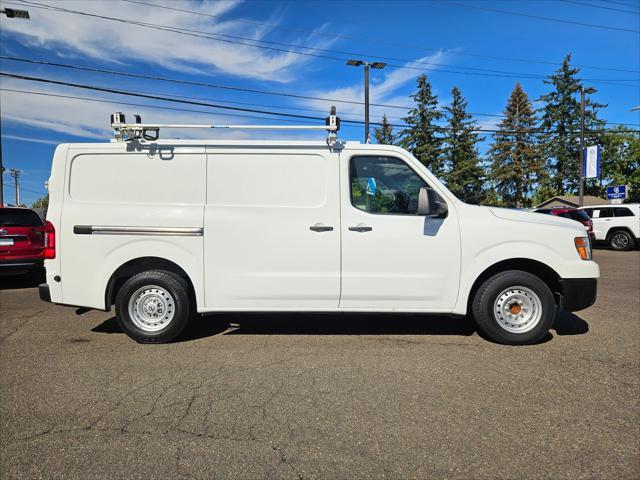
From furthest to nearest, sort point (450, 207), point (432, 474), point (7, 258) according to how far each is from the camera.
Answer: point (7, 258) < point (450, 207) < point (432, 474)

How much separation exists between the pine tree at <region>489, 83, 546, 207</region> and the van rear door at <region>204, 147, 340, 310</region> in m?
52.7

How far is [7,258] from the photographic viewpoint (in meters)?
8.00

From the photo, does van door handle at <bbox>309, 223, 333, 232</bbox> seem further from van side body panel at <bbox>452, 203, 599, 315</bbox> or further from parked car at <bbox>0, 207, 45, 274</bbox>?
parked car at <bbox>0, 207, 45, 274</bbox>

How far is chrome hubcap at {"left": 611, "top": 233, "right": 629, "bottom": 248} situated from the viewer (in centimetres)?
1662

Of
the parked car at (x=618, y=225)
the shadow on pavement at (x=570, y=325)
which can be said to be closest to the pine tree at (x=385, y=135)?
the parked car at (x=618, y=225)

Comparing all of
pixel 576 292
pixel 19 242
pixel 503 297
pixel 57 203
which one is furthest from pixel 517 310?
pixel 19 242

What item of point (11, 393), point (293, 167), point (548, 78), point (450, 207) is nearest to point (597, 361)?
point (450, 207)

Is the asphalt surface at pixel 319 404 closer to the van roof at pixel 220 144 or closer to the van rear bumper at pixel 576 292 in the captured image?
the van rear bumper at pixel 576 292

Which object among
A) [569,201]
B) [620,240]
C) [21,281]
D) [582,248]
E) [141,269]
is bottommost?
[21,281]

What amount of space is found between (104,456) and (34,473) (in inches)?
13.3

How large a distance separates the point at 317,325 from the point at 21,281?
318 inches

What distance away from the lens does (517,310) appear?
177 inches

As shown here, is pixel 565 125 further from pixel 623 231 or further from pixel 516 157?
pixel 623 231

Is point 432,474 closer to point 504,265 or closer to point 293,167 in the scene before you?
point 504,265
